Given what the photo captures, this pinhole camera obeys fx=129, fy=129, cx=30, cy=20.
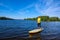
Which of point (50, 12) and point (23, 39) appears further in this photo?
point (50, 12)

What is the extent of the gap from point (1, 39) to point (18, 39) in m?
1.53

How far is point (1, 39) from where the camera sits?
451 inches

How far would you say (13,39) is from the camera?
11359 millimetres

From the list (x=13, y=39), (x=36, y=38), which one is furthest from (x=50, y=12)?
(x=13, y=39)

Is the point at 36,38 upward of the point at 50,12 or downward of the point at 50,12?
downward

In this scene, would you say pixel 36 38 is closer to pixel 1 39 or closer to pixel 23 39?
pixel 23 39

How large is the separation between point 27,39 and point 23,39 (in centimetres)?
35

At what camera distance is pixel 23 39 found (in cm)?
1134

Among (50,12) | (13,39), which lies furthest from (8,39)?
(50,12)

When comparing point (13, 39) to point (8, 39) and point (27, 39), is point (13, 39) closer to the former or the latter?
point (8, 39)

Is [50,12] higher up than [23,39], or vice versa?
[50,12]

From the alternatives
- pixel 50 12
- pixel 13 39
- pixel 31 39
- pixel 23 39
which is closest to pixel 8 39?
pixel 13 39

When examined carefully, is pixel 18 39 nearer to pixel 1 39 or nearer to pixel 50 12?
pixel 1 39

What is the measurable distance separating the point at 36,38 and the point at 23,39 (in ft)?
4.00
